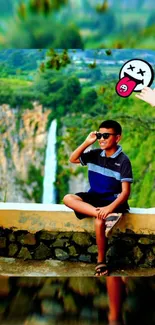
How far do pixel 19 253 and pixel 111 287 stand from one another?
9.75ft

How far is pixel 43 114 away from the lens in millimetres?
4352

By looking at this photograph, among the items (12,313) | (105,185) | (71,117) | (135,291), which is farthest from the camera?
(71,117)

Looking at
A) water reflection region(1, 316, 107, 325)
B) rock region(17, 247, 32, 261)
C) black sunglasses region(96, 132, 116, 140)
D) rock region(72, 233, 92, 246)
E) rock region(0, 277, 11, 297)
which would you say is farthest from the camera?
rock region(17, 247, 32, 261)

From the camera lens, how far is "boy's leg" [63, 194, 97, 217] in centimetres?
392

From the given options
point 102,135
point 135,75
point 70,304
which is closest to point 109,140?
point 102,135

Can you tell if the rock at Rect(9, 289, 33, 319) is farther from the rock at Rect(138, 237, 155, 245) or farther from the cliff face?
the cliff face

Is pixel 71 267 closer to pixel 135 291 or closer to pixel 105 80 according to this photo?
pixel 105 80

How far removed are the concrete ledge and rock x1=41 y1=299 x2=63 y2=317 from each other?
2787 millimetres

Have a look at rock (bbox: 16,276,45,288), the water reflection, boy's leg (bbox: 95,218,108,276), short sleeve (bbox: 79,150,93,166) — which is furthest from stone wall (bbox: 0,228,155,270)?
the water reflection

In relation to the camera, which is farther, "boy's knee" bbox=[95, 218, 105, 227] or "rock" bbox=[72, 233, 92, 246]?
"rock" bbox=[72, 233, 92, 246]

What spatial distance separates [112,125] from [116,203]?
0.63 meters

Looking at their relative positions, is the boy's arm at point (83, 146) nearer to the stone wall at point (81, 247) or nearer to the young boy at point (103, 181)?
the young boy at point (103, 181)

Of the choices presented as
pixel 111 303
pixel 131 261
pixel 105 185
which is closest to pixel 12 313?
pixel 111 303

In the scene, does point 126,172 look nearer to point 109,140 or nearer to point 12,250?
point 109,140
